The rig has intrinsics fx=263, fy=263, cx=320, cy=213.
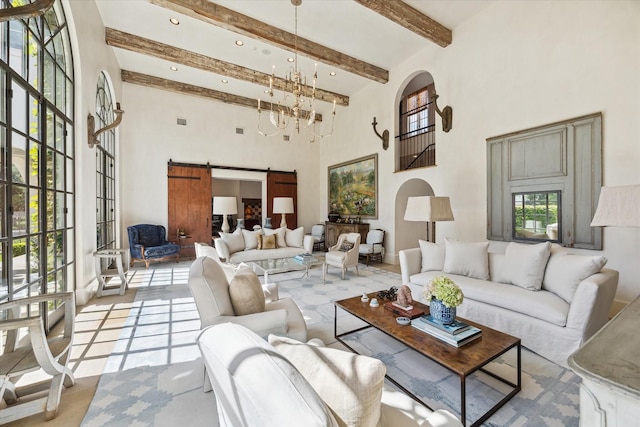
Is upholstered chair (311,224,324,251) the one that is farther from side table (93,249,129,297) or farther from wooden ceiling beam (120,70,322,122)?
side table (93,249,129,297)

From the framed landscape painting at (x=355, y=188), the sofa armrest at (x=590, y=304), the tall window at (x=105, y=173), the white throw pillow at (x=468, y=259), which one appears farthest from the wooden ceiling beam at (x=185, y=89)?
the sofa armrest at (x=590, y=304)

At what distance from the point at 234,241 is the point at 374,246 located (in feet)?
10.3

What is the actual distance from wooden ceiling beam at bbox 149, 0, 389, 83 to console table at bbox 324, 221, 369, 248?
3600 millimetres

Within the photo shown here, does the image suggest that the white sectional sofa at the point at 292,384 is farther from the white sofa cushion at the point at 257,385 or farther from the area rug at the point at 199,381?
the area rug at the point at 199,381

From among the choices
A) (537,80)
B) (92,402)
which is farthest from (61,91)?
(537,80)

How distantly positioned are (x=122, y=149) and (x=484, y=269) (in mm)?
7558

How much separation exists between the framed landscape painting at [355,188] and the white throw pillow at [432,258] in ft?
10.7

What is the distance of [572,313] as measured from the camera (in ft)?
7.13

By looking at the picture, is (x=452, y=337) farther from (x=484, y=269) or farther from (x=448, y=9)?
(x=448, y=9)

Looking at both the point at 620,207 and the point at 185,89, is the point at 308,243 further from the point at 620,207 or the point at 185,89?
the point at 185,89

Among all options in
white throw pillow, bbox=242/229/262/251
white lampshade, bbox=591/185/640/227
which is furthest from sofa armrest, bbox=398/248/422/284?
white throw pillow, bbox=242/229/262/251

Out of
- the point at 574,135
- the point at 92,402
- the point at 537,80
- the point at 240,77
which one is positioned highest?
the point at 240,77

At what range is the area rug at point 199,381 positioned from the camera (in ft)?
5.41

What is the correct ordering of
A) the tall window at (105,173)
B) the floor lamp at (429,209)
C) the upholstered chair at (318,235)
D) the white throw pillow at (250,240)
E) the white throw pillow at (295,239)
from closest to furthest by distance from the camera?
the floor lamp at (429,209) → the tall window at (105,173) → the white throw pillow at (250,240) → the white throw pillow at (295,239) → the upholstered chair at (318,235)
